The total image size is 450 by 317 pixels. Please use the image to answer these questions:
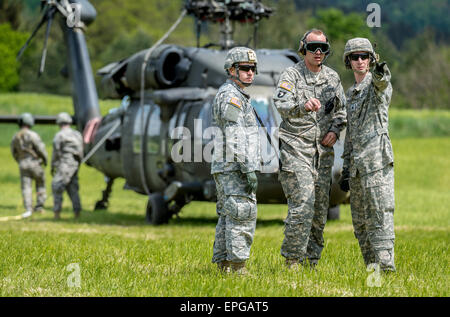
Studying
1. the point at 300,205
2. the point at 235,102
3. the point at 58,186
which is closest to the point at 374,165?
the point at 300,205

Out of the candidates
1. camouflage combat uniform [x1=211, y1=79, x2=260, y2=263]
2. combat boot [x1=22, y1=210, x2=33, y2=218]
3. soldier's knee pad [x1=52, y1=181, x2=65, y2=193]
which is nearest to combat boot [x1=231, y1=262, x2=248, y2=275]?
camouflage combat uniform [x1=211, y1=79, x2=260, y2=263]

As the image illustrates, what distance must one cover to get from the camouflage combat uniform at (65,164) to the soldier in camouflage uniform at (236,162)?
8.83 metres

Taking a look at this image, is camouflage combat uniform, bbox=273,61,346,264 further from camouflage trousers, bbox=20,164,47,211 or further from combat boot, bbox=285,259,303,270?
camouflage trousers, bbox=20,164,47,211

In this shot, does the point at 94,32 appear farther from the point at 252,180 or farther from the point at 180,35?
the point at 252,180

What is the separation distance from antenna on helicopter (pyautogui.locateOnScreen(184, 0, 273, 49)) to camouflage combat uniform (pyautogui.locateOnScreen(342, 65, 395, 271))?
8.01 meters

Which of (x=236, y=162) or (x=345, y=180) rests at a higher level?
(x=236, y=162)

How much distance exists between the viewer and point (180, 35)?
10550 centimetres

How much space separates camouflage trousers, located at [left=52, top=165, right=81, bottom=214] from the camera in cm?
1484

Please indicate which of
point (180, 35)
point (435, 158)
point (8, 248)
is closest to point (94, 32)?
point (180, 35)

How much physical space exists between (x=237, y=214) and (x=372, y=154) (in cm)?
125

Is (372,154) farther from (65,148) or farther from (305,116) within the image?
(65,148)

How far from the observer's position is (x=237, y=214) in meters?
6.26

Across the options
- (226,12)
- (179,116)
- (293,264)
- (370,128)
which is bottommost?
(293,264)

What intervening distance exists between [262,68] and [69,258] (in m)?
6.57
